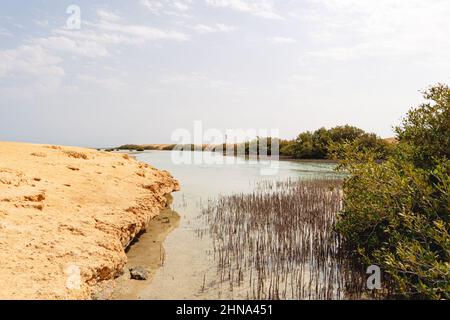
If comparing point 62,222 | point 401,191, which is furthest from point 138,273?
point 401,191

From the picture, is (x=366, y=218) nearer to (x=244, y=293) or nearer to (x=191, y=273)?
(x=244, y=293)

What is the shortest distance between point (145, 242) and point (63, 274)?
352 cm

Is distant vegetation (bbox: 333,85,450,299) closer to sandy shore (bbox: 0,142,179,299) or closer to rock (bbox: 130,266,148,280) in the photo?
rock (bbox: 130,266,148,280)

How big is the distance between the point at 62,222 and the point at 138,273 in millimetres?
1647

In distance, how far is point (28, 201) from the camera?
639 centimetres

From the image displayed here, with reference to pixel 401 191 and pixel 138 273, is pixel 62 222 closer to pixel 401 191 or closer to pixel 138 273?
pixel 138 273

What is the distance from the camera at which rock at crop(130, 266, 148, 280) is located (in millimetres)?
5750

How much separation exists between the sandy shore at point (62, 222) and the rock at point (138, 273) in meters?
0.23

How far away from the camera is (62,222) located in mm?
6070

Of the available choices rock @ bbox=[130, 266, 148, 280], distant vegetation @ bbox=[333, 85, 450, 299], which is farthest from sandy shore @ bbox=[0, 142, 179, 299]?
distant vegetation @ bbox=[333, 85, 450, 299]

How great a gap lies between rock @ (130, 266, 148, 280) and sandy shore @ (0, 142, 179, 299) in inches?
8.9

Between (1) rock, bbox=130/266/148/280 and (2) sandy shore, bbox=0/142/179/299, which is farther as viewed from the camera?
(1) rock, bbox=130/266/148/280
